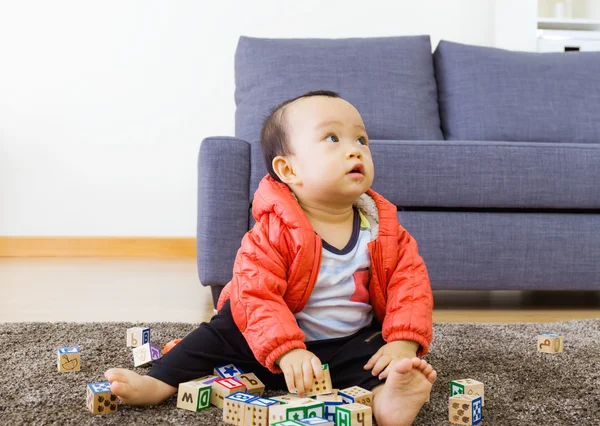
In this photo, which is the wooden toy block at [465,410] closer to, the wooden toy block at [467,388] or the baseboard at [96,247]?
the wooden toy block at [467,388]

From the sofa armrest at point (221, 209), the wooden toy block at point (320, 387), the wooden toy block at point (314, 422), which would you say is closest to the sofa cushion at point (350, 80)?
the sofa armrest at point (221, 209)

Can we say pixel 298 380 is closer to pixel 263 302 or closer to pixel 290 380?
pixel 290 380

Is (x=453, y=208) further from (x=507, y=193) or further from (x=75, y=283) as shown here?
(x=75, y=283)

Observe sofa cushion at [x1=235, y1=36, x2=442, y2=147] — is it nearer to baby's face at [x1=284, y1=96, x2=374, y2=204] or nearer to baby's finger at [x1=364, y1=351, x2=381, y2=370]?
baby's face at [x1=284, y1=96, x2=374, y2=204]

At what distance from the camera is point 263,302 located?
974 millimetres

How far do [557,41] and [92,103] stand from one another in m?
2.45

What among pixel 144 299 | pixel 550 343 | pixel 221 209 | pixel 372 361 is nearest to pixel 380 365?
pixel 372 361

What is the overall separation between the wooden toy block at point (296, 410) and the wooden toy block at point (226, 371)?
196 millimetres

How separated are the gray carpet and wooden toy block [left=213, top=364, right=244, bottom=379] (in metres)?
0.08

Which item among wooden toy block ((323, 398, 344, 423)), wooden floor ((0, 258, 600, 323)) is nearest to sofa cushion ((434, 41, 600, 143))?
wooden floor ((0, 258, 600, 323))

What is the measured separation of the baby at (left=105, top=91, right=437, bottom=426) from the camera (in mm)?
970

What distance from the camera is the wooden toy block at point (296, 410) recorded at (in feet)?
2.62

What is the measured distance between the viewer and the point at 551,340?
1292 mm

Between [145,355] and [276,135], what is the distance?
1.44 feet
